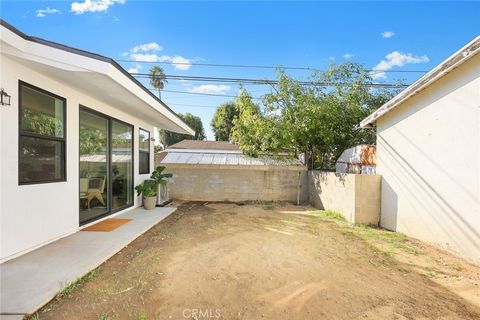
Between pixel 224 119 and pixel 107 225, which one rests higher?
pixel 224 119

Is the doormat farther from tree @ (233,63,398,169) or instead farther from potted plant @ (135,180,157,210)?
tree @ (233,63,398,169)

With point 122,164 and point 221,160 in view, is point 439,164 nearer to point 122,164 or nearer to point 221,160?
point 221,160

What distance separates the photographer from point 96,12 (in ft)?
21.0

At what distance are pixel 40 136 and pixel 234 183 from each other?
649 cm

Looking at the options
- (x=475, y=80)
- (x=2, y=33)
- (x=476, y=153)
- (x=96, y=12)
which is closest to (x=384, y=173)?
(x=476, y=153)

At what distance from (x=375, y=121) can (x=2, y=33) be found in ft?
23.9

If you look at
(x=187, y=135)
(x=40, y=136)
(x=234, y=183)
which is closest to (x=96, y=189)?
(x=40, y=136)

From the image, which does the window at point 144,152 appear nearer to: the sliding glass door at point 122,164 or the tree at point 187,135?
the sliding glass door at point 122,164

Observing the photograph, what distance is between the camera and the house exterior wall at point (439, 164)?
3797 millimetres

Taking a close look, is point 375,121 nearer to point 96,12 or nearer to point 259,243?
point 259,243

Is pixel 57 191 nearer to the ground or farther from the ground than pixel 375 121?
nearer to the ground

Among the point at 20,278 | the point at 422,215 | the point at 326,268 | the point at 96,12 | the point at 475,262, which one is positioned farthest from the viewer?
the point at 96,12

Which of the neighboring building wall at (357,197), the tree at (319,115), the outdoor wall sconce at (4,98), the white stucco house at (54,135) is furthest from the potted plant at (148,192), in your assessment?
the neighboring building wall at (357,197)

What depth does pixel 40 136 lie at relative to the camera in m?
3.57
